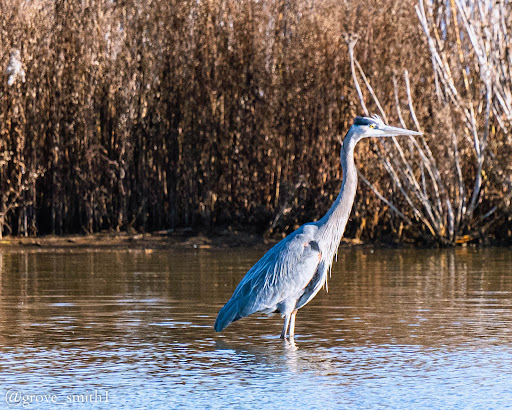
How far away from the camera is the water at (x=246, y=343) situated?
507 centimetres

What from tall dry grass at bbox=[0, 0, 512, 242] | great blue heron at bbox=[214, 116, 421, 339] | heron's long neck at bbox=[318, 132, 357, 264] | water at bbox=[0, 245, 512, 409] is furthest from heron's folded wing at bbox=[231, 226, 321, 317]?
tall dry grass at bbox=[0, 0, 512, 242]

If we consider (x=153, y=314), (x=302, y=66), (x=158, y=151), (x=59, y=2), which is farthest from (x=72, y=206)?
(x=153, y=314)

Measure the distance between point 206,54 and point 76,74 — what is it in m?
2.09

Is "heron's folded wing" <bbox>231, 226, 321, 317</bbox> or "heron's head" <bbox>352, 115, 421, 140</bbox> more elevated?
"heron's head" <bbox>352, 115, 421, 140</bbox>

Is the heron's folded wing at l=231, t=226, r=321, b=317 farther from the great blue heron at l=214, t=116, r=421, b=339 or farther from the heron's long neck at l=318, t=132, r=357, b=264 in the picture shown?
the heron's long neck at l=318, t=132, r=357, b=264

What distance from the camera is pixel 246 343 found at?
6.73 metres

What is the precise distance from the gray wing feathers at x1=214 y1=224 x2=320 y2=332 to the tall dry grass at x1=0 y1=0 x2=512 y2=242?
8.55m

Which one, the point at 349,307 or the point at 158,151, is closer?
the point at 349,307

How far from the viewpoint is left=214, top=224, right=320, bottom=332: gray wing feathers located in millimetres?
6789

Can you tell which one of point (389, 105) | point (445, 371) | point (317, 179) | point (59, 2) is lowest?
point (445, 371)

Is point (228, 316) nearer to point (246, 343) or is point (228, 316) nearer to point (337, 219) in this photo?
point (246, 343)

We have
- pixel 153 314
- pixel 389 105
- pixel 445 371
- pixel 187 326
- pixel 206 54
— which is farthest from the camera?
pixel 206 54

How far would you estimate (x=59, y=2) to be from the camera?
16.2 m

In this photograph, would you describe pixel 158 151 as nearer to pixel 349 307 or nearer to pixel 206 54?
pixel 206 54
